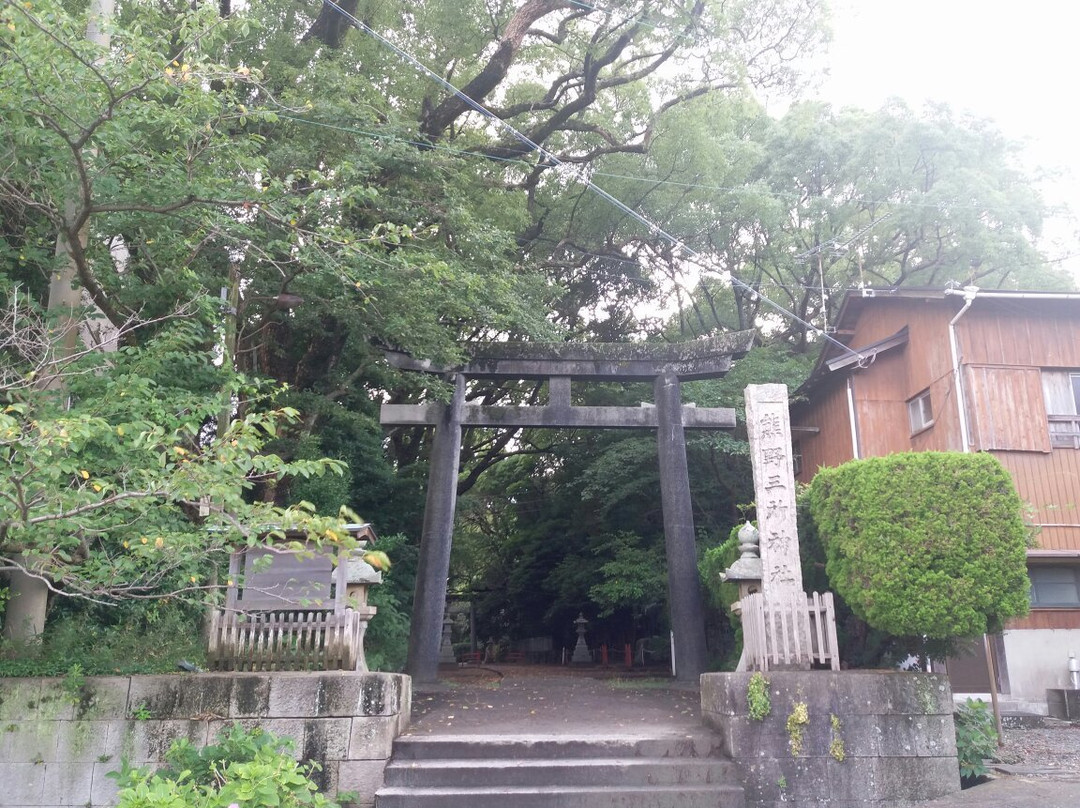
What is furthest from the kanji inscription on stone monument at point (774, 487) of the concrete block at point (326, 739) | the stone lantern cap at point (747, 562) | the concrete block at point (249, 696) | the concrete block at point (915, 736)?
the concrete block at point (249, 696)

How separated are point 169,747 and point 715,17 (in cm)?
1501

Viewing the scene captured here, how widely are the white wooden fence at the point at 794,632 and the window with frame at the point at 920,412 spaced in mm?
8696

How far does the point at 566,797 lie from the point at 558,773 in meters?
0.38

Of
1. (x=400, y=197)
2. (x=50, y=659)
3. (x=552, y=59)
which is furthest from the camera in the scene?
(x=552, y=59)

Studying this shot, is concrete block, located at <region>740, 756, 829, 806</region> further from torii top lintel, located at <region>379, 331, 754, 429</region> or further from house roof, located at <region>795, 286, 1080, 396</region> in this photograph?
house roof, located at <region>795, 286, 1080, 396</region>

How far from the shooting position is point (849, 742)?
7.64 meters

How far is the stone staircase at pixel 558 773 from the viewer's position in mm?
7371

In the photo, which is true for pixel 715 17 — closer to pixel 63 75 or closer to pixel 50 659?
pixel 63 75

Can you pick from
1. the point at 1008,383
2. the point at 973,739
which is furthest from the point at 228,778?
the point at 1008,383

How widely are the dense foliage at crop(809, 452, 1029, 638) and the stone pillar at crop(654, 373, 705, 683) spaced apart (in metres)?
4.57

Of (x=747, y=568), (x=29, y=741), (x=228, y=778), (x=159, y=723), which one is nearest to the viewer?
(x=228, y=778)

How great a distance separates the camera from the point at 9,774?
24.5 ft

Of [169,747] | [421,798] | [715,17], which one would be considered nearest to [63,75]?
[169,747]

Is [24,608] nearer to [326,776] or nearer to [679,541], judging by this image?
[326,776]
